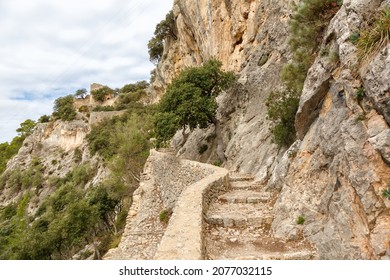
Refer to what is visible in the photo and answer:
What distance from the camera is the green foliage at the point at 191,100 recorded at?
16.3m

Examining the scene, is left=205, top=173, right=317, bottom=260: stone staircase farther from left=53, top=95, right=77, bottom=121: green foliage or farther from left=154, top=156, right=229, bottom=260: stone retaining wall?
left=53, top=95, right=77, bottom=121: green foliage

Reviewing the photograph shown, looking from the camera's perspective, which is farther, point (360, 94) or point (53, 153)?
point (53, 153)

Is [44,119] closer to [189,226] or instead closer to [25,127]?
[25,127]

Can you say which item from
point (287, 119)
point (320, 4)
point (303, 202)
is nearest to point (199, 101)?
point (287, 119)

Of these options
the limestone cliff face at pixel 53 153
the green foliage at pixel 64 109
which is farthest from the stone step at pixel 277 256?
the green foliage at pixel 64 109

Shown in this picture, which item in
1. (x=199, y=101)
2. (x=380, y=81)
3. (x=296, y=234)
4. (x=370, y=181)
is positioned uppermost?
(x=199, y=101)

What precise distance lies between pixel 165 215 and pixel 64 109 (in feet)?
156

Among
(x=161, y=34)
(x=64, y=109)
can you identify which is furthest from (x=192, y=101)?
(x=64, y=109)

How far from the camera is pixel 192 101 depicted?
16641 mm

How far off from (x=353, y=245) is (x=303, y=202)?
78.5 inches

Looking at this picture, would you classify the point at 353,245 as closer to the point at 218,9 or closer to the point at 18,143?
the point at 218,9

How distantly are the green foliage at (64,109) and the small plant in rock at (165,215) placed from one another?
43.7 m

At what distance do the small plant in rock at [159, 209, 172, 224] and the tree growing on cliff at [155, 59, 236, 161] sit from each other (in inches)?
190

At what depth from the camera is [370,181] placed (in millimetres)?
4578
